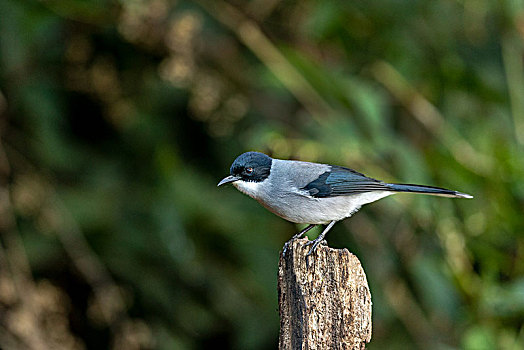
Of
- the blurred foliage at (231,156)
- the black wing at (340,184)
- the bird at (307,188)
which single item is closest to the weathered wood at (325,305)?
the bird at (307,188)

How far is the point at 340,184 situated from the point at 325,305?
99 cm

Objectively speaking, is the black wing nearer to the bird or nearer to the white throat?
the bird

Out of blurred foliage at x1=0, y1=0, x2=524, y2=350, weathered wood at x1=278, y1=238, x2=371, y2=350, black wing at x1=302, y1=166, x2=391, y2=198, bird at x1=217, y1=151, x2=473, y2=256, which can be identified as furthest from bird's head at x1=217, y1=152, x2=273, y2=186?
blurred foliage at x1=0, y1=0, x2=524, y2=350

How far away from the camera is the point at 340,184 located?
340 centimetres

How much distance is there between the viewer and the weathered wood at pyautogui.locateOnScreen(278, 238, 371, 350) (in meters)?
2.50

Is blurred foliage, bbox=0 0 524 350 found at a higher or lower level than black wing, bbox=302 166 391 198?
higher

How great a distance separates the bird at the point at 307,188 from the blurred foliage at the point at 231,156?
3.57ft

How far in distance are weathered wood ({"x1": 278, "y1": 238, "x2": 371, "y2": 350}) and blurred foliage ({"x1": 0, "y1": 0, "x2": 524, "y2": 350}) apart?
1963 millimetres

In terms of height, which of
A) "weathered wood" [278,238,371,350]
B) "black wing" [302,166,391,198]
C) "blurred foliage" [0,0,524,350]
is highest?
"blurred foliage" [0,0,524,350]

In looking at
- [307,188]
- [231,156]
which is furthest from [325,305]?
[231,156]

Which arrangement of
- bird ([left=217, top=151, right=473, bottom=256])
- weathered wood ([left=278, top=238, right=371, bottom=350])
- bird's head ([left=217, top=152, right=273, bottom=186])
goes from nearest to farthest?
weathered wood ([left=278, top=238, right=371, bottom=350]) < bird ([left=217, top=151, right=473, bottom=256]) < bird's head ([left=217, top=152, right=273, bottom=186])

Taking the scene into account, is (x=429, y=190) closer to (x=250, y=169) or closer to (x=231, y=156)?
(x=250, y=169)

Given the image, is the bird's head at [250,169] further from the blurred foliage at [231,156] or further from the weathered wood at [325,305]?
the blurred foliage at [231,156]

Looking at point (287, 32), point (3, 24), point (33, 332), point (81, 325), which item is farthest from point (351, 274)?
point (81, 325)
